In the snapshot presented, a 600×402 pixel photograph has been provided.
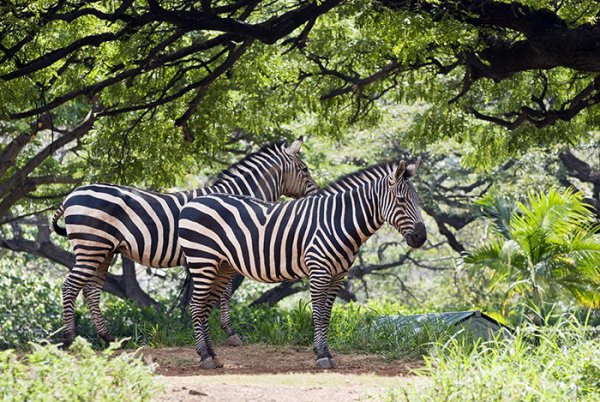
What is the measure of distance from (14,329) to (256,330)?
15.1 feet

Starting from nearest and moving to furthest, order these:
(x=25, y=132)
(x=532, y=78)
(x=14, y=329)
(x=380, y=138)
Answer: (x=14, y=329) → (x=532, y=78) → (x=25, y=132) → (x=380, y=138)

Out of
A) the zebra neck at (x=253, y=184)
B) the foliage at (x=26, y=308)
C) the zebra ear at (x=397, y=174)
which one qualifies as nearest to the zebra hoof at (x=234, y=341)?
the zebra neck at (x=253, y=184)

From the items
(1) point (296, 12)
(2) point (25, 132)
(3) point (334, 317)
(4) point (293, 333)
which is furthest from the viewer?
(2) point (25, 132)

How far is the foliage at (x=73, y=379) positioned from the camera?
7.13m

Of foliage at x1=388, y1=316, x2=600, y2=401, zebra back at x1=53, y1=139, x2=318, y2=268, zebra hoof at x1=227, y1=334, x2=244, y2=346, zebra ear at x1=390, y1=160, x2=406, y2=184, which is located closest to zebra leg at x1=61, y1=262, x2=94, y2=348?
zebra back at x1=53, y1=139, x2=318, y2=268

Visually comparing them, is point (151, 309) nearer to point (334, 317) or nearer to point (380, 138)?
point (334, 317)

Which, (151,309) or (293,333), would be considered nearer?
(293,333)

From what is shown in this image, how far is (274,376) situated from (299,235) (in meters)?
1.82

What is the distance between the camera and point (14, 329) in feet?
55.2

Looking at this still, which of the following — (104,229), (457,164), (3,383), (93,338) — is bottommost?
(3,383)

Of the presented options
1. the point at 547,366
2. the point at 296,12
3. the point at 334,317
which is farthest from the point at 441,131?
the point at 547,366

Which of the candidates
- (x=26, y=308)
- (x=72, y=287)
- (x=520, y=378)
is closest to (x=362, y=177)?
(x=72, y=287)

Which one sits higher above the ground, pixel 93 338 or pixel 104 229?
pixel 104 229

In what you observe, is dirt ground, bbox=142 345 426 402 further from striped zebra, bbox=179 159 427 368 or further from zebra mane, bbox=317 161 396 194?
zebra mane, bbox=317 161 396 194
